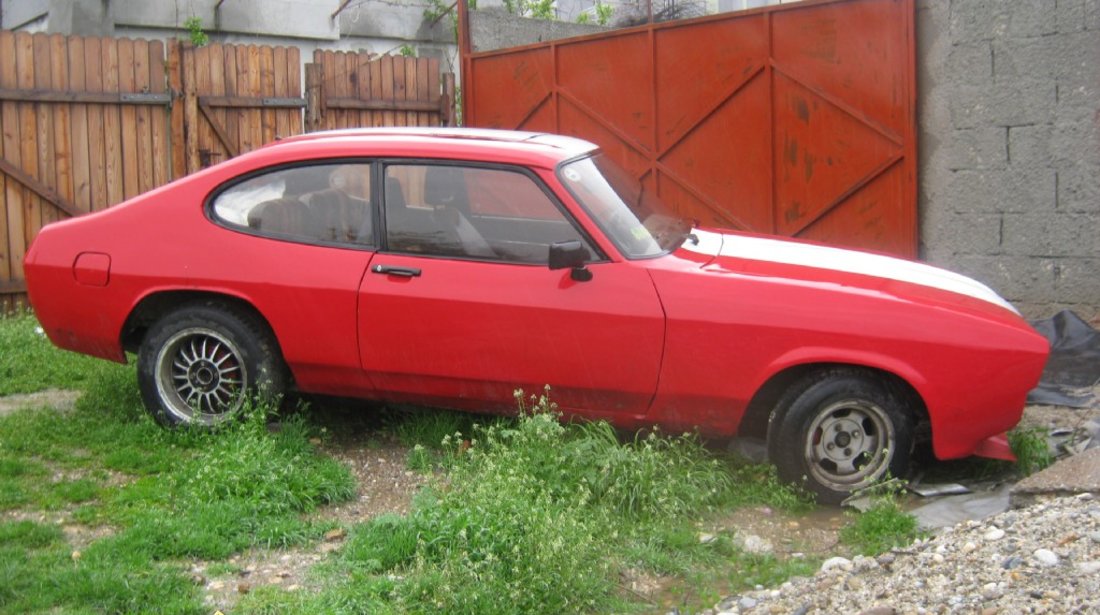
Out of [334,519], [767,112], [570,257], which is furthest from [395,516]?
[767,112]

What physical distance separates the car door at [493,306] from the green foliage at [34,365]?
264 centimetres

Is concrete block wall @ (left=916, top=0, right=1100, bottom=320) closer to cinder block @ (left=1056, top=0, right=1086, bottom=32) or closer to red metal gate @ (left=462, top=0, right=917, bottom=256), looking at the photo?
cinder block @ (left=1056, top=0, right=1086, bottom=32)

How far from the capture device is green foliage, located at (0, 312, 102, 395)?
7602mm

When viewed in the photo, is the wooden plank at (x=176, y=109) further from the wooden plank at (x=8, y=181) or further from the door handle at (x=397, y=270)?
the door handle at (x=397, y=270)

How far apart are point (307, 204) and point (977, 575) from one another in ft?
12.0

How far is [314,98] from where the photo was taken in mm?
11773

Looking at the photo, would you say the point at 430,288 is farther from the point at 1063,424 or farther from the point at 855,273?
the point at 1063,424

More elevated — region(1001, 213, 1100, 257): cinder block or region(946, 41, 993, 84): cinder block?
region(946, 41, 993, 84): cinder block

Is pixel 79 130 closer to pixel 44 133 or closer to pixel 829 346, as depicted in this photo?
pixel 44 133

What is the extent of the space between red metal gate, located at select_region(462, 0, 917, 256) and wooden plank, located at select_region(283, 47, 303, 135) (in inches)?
91.3

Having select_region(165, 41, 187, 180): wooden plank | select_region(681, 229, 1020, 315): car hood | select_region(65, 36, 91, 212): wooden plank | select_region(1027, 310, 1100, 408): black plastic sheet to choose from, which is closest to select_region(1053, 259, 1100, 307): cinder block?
select_region(1027, 310, 1100, 408): black plastic sheet

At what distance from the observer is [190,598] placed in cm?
437

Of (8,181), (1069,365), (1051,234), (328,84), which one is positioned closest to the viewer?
(1069,365)

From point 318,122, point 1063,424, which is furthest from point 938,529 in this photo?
point 318,122
